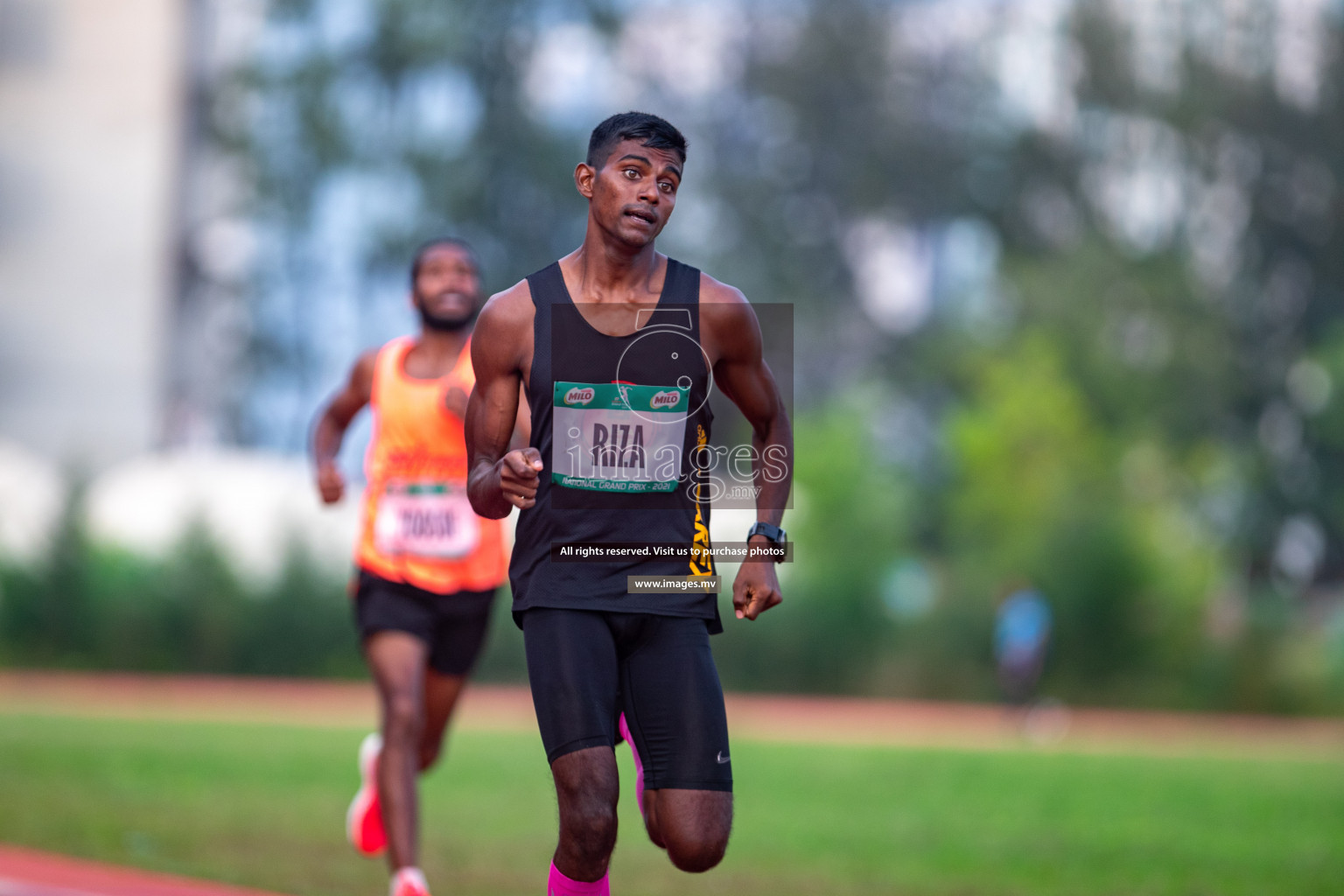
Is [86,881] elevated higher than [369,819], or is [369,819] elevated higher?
[369,819]

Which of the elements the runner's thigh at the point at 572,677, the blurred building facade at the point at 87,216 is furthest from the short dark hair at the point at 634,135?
the blurred building facade at the point at 87,216

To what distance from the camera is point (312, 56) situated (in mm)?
37719

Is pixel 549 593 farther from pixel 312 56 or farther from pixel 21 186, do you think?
pixel 21 186

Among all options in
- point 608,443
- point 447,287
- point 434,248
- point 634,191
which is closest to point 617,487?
point 608,443

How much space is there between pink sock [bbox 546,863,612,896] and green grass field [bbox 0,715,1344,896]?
8.42 feet

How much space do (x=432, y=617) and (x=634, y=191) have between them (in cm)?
291

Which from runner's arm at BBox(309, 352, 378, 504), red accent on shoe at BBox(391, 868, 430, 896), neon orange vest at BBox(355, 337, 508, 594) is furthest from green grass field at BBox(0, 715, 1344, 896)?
runner's arm at BBox(309, 352, 378, 504)

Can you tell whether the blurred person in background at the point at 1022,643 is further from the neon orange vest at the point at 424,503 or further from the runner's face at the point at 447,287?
the runner's face at the point at 447,287

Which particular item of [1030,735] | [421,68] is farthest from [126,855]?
[421,68]

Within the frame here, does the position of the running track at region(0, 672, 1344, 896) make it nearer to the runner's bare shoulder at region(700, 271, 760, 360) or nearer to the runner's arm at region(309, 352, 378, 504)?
the runner's arm at region(309, 352, 378, 504)

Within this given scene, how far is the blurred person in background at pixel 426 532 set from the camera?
6977 mm

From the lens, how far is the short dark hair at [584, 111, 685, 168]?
469cm

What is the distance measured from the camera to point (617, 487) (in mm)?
4758

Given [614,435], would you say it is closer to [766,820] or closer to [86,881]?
[86,881]
